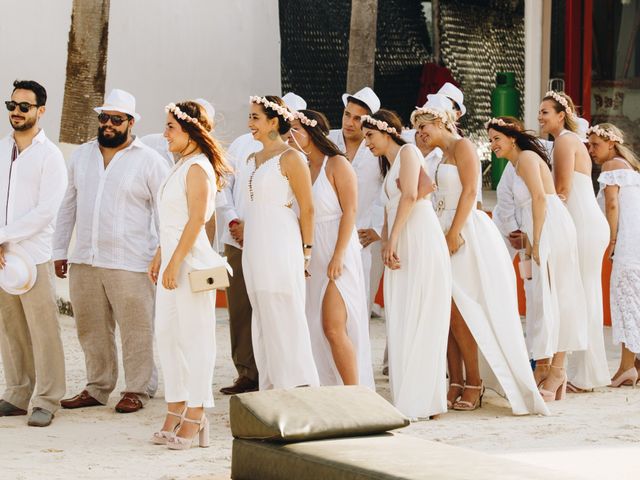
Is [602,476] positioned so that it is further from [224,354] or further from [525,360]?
[224,354]

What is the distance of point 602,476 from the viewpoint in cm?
530

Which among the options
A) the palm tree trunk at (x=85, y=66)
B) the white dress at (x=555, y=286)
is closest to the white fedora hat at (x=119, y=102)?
the white dress at (x=555, y=286)

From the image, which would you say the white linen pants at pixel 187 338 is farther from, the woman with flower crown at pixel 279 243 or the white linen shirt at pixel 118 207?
the white linen shirt at pixel 118 207

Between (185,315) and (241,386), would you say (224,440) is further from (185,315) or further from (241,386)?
(241,386)

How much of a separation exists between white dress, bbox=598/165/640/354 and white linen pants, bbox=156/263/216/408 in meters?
3.41

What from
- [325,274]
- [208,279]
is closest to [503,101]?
[325,274]

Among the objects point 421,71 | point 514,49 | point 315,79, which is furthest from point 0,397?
point 514,49

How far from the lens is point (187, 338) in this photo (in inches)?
278

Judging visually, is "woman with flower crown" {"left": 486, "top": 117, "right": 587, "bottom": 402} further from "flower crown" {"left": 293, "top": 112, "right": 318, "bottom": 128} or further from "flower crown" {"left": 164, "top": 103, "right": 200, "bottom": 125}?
"flower crown" {"left": 164, "top": 103, "right": 200, "bottom": 125}

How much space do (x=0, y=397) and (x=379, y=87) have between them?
952cm

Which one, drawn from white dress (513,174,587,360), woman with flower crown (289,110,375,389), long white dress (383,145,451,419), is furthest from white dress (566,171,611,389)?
woman with flower crown (289,110,375,389)

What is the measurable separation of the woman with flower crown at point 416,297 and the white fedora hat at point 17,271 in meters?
2.06

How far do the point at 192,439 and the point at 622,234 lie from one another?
377cm

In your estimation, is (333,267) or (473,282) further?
(473,282)
